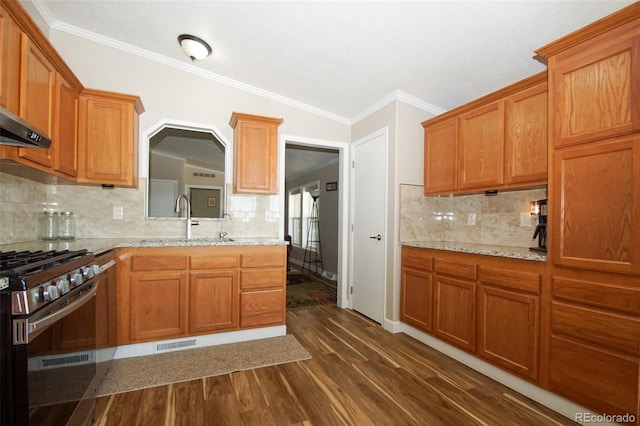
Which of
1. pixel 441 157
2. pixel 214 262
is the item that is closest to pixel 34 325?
pixel 214 262

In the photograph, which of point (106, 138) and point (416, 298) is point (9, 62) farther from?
point (416, 298)

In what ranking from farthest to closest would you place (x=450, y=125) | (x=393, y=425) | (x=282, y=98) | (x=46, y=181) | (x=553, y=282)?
(x=282, y=98) → (x=450, y=125) → (x=46, y=181) → (x=553, y=282) → (x=393, y=425)

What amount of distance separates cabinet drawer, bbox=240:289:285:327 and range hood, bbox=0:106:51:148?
186 centimetres

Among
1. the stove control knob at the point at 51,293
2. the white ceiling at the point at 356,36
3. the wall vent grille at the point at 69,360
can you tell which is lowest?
the wall vent grille at the point at 69,360

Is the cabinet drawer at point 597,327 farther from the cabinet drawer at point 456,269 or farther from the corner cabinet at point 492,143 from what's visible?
the corner cabinet at point 492,143

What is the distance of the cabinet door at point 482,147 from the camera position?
2398 mm

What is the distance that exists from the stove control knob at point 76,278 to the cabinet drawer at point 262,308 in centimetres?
141

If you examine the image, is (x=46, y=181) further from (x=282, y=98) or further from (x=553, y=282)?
(x=553, y=282)

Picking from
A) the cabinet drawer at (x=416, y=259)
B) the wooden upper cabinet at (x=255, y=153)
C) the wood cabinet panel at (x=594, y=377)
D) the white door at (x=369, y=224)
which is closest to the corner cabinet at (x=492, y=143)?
the white door at (x=369, y=224)

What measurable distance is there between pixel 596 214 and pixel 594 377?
925 millimetres

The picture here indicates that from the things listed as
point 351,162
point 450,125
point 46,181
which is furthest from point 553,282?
point 46,181

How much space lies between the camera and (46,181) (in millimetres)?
2527

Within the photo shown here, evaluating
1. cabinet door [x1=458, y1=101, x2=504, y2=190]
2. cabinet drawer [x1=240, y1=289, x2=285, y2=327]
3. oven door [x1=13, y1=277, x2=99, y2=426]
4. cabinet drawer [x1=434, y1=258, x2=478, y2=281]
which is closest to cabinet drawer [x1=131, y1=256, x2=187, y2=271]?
cabinet drawer [x1=240, y1=289, x2=285, y2=327]

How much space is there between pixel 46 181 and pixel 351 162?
10.4 feet
